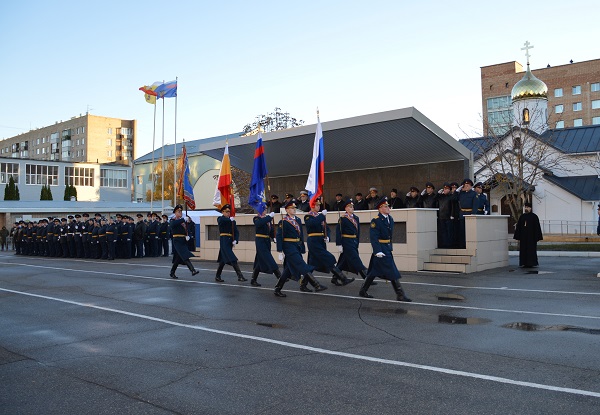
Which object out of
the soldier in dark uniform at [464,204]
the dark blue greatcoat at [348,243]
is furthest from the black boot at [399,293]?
the soldier in dark uniform at [464,204]

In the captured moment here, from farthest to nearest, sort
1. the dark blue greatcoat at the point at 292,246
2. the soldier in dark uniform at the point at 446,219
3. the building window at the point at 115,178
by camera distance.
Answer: the building window at the point at 115,178 → the soldier in dark uniform at the point at 446,219 → the dark blue greatcoat at the point at 292,246

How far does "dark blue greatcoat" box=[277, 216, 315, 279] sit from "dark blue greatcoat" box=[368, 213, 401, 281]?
1539 millimetres

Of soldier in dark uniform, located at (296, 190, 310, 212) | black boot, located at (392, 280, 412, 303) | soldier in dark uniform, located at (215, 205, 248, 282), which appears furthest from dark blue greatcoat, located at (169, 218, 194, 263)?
black boot, located at (392, 280, 412, 303)

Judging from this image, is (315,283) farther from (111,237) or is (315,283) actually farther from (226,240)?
(111,237)

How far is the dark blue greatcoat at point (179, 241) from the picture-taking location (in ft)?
49.4

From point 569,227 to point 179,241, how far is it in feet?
109

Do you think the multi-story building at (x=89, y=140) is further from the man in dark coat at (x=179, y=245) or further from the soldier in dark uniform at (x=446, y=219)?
the soldier in dark uniform at (x=446, y=219)

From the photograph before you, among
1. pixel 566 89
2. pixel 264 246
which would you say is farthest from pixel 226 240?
pixel 566 89

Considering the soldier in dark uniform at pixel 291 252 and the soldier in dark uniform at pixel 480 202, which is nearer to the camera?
the soldier in dark uniform at pixel 291 252

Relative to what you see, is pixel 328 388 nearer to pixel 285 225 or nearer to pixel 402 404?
pixel 402 404

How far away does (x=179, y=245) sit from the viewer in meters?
15.2

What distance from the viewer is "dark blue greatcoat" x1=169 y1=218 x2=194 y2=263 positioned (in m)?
15.1

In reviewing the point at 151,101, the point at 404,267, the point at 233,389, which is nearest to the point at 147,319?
the point at 233,389

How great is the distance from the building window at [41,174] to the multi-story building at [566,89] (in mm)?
58540
